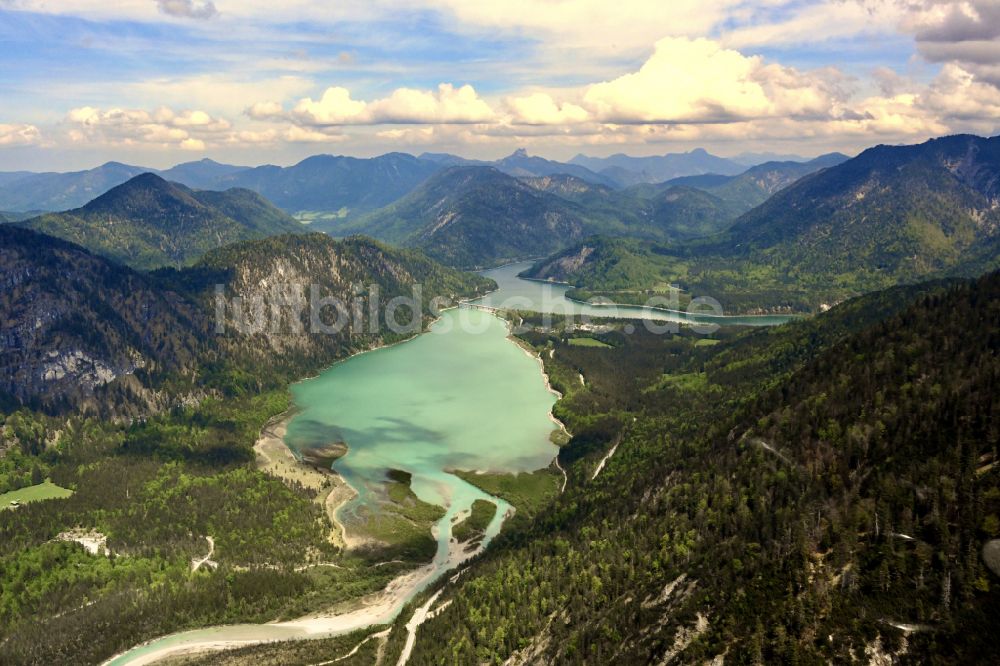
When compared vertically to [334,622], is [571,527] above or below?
above

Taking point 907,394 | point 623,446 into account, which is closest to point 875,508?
point 907,394

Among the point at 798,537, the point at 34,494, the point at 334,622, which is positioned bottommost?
the point at 334,622

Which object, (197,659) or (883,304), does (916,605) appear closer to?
(197,659)

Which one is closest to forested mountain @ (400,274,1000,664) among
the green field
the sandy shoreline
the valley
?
the valley

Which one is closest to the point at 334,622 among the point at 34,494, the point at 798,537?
the point at 798,537

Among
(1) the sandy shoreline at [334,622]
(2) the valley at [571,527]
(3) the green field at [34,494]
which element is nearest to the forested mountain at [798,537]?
(2) the valley at [571,527]

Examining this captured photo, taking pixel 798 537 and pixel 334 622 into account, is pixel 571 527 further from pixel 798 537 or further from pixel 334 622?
pixel 798 537

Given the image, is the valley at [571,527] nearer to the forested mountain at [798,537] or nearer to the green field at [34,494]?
the forested mountain at [798,537]

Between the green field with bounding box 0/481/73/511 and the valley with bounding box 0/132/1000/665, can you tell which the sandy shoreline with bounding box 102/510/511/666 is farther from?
the green field with bounding box 0/481/73/511
